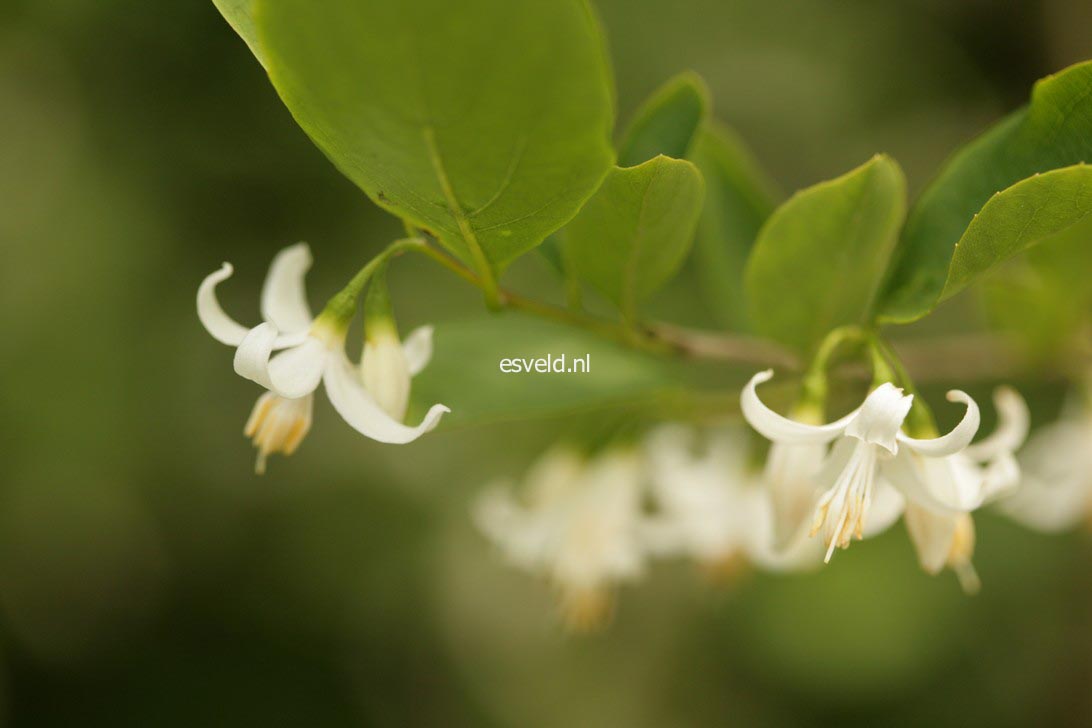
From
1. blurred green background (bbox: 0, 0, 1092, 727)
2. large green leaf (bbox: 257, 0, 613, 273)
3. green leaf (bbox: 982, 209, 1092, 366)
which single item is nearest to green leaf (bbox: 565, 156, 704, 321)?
large green leaf (bbox: 257, 0, 613, 273)

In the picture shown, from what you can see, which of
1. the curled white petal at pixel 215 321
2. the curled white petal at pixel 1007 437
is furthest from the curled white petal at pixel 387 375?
the curled white petal at pixel 1007 437

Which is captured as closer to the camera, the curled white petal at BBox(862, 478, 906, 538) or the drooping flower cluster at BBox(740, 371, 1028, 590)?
the drooping flower cluster at BBox(740, 371, 1028, 590)

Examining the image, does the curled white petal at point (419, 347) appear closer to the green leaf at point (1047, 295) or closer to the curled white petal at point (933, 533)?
the curled white petal at point (933, 533)

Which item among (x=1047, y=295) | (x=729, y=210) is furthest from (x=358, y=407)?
(x=1047, y=295)

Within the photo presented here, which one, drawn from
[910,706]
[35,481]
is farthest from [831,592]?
[35,481]

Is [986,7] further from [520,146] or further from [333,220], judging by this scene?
[520,146]

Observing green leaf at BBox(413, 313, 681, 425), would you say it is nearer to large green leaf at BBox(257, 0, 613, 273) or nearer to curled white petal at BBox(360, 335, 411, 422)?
curled white petal at BBox(360, 335, 411, 422)
